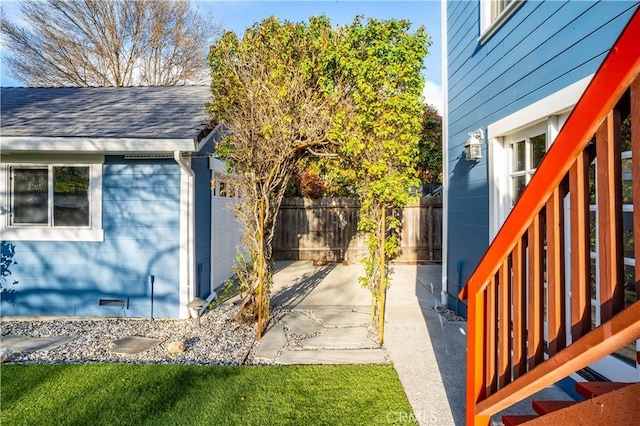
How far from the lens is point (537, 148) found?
3848 millimetres

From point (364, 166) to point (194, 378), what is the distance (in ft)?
9.51

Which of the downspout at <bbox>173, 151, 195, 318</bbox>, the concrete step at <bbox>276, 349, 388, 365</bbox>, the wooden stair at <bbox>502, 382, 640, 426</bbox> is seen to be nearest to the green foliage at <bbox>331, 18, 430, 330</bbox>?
the concrete step at <bbox>276, 349, 388, 365</bbox>

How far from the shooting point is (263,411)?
9.57 feet

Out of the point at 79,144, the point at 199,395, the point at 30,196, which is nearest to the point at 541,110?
the point at 199,395

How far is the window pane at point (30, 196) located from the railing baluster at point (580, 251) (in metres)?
6.56

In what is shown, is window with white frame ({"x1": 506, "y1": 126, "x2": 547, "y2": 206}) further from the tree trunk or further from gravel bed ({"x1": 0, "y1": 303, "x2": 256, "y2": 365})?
gravel bed ({"x1": 0, "y1": 303, "x2": 256, "y2": 365})

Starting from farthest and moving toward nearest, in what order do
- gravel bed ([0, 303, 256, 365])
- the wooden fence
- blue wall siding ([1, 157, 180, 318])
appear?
the wooden fence
blue wall siding ([1, 157, 180, 318])
gravel bed ([0, 303, 256, 365])

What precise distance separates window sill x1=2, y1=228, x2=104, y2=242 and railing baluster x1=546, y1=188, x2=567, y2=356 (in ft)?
19.1

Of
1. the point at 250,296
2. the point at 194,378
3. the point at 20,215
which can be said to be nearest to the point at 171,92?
the point at 20,215

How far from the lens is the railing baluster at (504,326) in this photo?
1857mm

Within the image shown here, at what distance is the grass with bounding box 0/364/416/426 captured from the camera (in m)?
2.83

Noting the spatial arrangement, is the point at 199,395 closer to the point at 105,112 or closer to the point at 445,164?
the point at 445,164

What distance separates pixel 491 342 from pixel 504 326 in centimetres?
15

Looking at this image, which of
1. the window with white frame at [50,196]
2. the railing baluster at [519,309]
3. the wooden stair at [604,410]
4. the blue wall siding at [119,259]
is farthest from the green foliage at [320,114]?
the wooden stair at [604,410]
